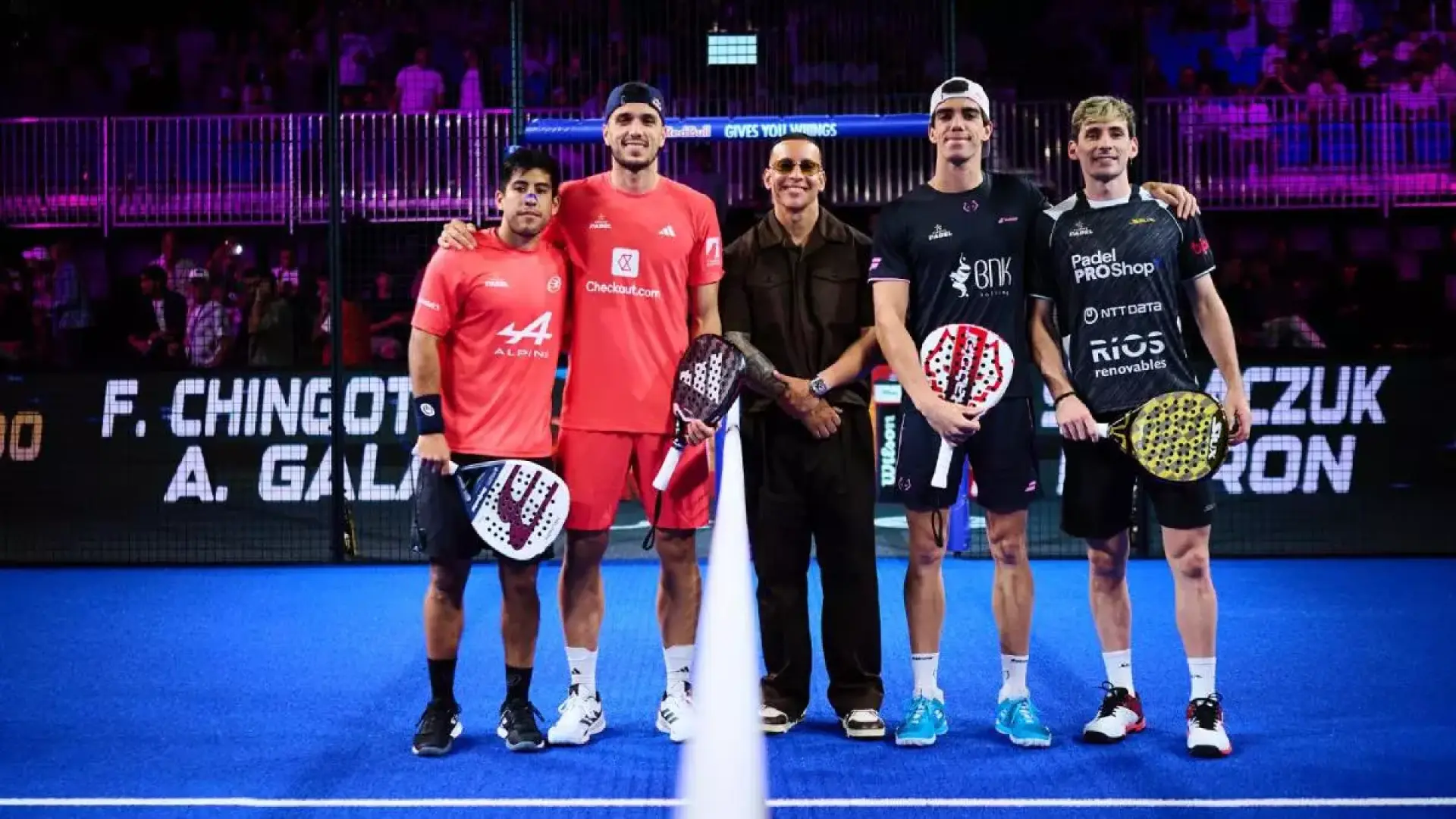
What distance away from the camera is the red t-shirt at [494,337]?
191 inches

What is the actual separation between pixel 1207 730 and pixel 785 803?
149 cm

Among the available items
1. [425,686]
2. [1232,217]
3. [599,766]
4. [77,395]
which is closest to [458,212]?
[77,395]

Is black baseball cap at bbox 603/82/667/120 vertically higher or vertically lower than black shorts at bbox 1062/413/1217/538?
higher

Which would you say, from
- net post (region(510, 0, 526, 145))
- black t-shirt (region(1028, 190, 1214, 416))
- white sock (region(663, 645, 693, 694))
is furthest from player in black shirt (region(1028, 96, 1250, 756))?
net post (region(510, 0, 526, 145))

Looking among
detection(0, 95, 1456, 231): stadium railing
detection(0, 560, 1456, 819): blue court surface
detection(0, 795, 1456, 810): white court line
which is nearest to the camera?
detection(0, 795, 1456, 810): white court line

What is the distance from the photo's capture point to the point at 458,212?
970 centimetres

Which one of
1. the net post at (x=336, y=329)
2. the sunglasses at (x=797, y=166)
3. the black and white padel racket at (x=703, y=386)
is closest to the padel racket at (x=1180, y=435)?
the black and white padel racket at (x=703, y=386)

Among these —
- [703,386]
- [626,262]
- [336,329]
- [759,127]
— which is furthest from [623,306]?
[336,329]

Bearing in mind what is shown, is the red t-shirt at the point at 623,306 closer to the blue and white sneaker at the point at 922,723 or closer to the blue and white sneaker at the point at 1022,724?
the blue and white sneaker at the point at 922,723

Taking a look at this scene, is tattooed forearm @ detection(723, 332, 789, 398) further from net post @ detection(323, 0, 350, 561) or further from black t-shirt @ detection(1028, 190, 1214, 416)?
net post @ detection(323, 0, 350, 561)

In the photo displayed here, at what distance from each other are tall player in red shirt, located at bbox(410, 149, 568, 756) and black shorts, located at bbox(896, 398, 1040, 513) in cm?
130

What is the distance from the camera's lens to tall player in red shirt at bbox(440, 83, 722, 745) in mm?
4988

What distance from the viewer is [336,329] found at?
937cm

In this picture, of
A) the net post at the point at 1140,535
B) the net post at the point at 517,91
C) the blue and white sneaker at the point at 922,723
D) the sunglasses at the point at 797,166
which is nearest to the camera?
the blue and white sneaker at the point at 922,723
